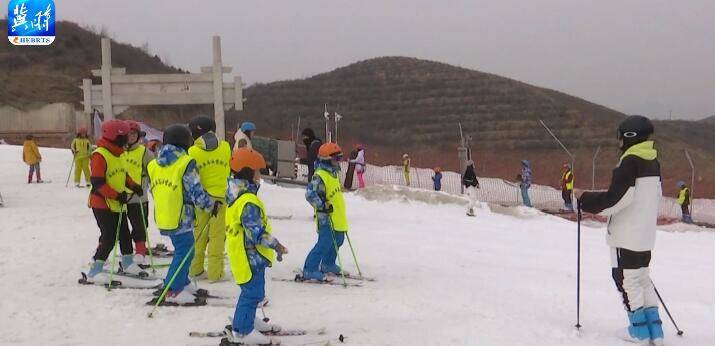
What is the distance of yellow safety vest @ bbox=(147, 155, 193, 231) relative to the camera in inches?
246

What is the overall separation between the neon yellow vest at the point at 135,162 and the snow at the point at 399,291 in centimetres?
133

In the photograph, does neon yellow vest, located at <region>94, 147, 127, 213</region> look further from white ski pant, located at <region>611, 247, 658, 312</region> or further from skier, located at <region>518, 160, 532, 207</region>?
skier, located at <region>518, 160, 532, 207</region>

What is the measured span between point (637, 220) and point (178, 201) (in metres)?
4.28

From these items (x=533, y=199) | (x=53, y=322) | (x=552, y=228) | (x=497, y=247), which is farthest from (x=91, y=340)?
(x=533, y=199)

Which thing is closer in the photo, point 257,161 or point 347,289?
point 257,161

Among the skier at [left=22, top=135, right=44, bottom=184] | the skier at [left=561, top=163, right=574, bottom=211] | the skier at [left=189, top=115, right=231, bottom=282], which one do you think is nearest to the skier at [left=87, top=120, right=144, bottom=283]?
the skier at [left=189, top=115, right=231, bottom=282]

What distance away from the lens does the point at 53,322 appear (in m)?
5.71

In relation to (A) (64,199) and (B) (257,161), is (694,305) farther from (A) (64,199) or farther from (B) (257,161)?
(A) (64,199)

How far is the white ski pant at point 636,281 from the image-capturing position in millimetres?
5348

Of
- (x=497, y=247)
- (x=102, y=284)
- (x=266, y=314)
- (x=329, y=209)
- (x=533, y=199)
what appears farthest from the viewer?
(x=533, y=199)

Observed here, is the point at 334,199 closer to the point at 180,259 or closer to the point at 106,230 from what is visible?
the point at 180,259

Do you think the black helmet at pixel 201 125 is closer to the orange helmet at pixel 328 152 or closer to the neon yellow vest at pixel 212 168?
the neon yellow vest at pixel 212 168

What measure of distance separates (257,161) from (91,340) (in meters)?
2.04

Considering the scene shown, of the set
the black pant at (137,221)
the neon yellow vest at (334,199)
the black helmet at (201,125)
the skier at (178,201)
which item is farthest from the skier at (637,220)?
the black pant at (137,221)
